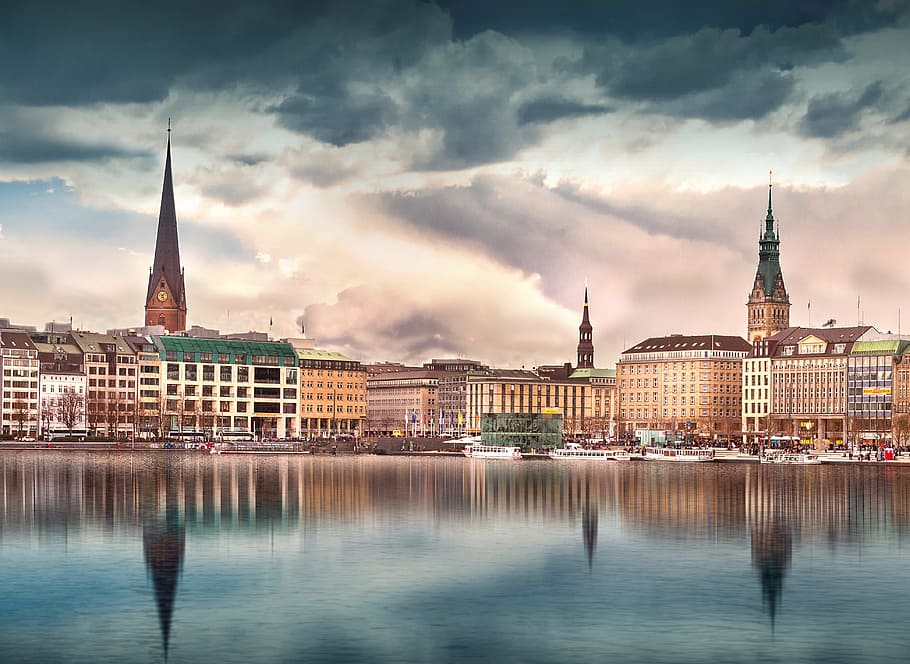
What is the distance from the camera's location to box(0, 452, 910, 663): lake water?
110 ft

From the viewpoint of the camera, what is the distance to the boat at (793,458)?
527ft

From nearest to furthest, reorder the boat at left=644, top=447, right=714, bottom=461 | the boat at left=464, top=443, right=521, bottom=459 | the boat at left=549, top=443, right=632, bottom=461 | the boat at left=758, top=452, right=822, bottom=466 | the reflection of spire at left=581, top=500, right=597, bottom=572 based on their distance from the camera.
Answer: the reflection of spire at left=581, top=500, right=597, bottom=572
the boat at left=758, top=452, right=822, bottom=466
the boat at left=644, top=447, right=714, bottom=461
the boat at left=549, top=443, right=632, bottom=461
the boat at left=464, top=443, right=521, bottom=459

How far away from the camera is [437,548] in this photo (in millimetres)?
52250

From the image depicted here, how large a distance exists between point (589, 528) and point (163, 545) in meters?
17.8

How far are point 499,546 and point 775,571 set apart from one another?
1081 cm

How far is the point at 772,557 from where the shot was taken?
50.8 meters

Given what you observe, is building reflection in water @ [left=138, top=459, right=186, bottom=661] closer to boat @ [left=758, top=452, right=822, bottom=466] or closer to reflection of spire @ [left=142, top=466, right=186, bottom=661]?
reflection of spire @ [left=142, top=466, right=186, bottom=661]

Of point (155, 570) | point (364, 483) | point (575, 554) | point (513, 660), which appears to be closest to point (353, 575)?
point (155, 570)

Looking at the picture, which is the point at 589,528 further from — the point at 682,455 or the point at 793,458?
the point at 682,455

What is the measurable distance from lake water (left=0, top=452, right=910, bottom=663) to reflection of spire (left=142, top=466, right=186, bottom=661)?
Answer: 130mm

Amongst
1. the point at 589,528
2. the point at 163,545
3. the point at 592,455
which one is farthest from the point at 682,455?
the point at 163,545

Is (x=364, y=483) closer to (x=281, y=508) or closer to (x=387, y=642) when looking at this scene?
(x=281, y=508)

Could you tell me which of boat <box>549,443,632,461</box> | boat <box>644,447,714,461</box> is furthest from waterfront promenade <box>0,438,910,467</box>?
boat <box>549,443,632,461</box>

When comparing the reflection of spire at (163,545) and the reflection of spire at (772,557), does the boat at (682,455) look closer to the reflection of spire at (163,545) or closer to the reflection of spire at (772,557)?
the reflection of spire at (163,545)
